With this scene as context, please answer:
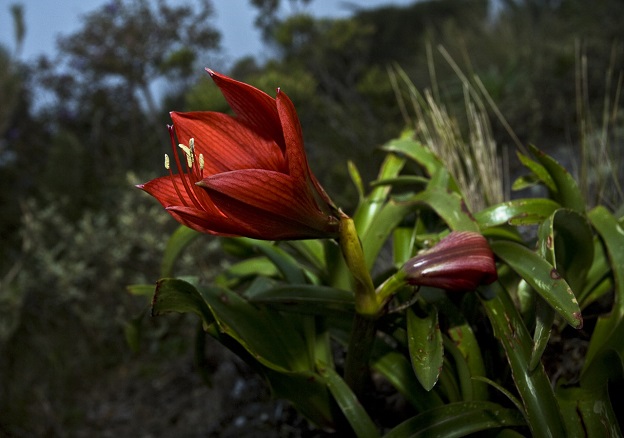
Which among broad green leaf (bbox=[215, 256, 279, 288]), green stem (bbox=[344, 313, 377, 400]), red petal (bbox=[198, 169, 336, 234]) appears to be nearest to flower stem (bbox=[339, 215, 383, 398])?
green stem (bbox=[344, 313, 377, 400])

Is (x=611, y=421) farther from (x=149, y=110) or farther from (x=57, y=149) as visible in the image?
(x=149, y=110)

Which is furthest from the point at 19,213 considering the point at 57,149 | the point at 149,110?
the point at 149,110

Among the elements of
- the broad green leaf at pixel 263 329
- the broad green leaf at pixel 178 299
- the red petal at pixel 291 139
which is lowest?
the broad green leaf at pixel 263 329

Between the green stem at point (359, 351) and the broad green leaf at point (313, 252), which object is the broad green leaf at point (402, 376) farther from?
the broad green leaf at point (313, 252)

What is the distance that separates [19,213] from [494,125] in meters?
4.79

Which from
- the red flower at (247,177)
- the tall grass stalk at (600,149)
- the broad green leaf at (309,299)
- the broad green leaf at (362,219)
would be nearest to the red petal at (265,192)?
the red flower at (247,177)

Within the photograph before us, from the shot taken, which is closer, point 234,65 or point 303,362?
point 303,362

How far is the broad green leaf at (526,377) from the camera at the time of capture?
46.3 inches

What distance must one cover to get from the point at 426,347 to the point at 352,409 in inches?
10.9

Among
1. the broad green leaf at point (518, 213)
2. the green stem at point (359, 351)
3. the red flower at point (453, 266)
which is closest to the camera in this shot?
the red flower at point (453, 266)

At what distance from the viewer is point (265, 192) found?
0.94m

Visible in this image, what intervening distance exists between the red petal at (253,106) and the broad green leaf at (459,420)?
630mm

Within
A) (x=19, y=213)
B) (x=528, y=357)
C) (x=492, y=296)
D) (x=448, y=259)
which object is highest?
(x=19, y=213)

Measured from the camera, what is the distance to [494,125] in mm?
5613
